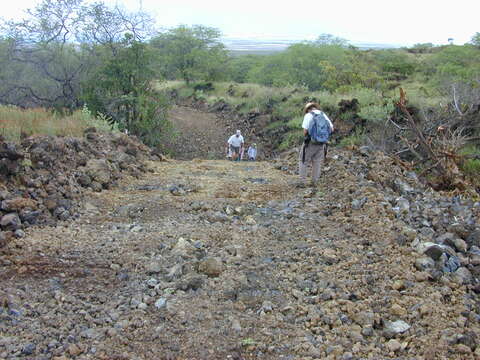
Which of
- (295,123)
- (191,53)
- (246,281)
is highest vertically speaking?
(191,53)

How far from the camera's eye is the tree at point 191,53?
3450 cm

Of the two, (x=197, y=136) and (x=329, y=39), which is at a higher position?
(x=329, y=39)

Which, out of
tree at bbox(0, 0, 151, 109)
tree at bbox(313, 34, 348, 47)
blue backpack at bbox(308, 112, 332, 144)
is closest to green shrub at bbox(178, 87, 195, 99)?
tree at bbox(0, 0, 151, 109)

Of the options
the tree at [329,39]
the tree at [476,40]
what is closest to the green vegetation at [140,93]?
the tree at [476,40]

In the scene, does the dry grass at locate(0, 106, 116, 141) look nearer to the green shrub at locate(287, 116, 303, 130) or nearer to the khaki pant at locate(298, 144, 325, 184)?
the khaki pant at locate(298, 144, 325, 184)

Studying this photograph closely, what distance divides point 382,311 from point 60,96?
51.0 feet

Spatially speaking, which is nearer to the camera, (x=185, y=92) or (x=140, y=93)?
(x=140, y=93)

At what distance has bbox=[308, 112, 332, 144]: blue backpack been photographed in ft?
22.5

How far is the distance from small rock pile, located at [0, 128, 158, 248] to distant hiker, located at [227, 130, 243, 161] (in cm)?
558

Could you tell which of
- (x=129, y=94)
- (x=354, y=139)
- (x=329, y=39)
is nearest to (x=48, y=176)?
(x=129, y=94)

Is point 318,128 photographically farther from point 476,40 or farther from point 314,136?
point 476,40

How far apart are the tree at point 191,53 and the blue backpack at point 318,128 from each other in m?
26.9

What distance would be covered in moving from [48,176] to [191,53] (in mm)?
31030

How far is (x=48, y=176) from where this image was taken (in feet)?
18.7
